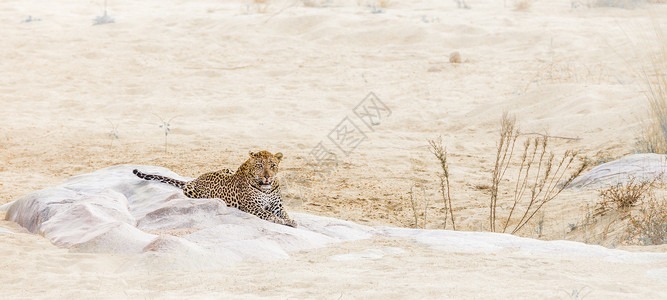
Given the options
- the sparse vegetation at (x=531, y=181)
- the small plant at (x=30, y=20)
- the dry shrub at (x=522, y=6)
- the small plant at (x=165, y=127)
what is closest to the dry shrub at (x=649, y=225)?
the sparse vegetation at (x=531, y=181)

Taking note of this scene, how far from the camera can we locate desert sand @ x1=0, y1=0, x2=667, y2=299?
13.1ft

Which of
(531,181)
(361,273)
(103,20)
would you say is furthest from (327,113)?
(103,20)

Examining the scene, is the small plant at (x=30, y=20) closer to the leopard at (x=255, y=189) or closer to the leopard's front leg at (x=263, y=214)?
the leopard at (x=255, y=189)

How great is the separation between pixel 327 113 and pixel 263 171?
18.2ft

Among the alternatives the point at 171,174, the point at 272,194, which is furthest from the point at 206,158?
the point at 272,194

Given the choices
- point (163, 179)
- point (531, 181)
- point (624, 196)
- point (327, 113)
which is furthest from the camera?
point (327, 113)

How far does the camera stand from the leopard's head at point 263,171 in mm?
5449

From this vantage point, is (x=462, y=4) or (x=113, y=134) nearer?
(x=113, y=134)

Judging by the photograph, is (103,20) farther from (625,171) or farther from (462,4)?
(625,171)

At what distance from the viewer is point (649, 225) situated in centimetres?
523

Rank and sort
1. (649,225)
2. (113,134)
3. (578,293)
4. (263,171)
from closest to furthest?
(578,293), (649,225), (263,171), (113,134)

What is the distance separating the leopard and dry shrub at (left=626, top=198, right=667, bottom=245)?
2.50m

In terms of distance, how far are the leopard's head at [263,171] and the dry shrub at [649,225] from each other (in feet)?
8.72

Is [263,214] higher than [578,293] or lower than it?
lower
